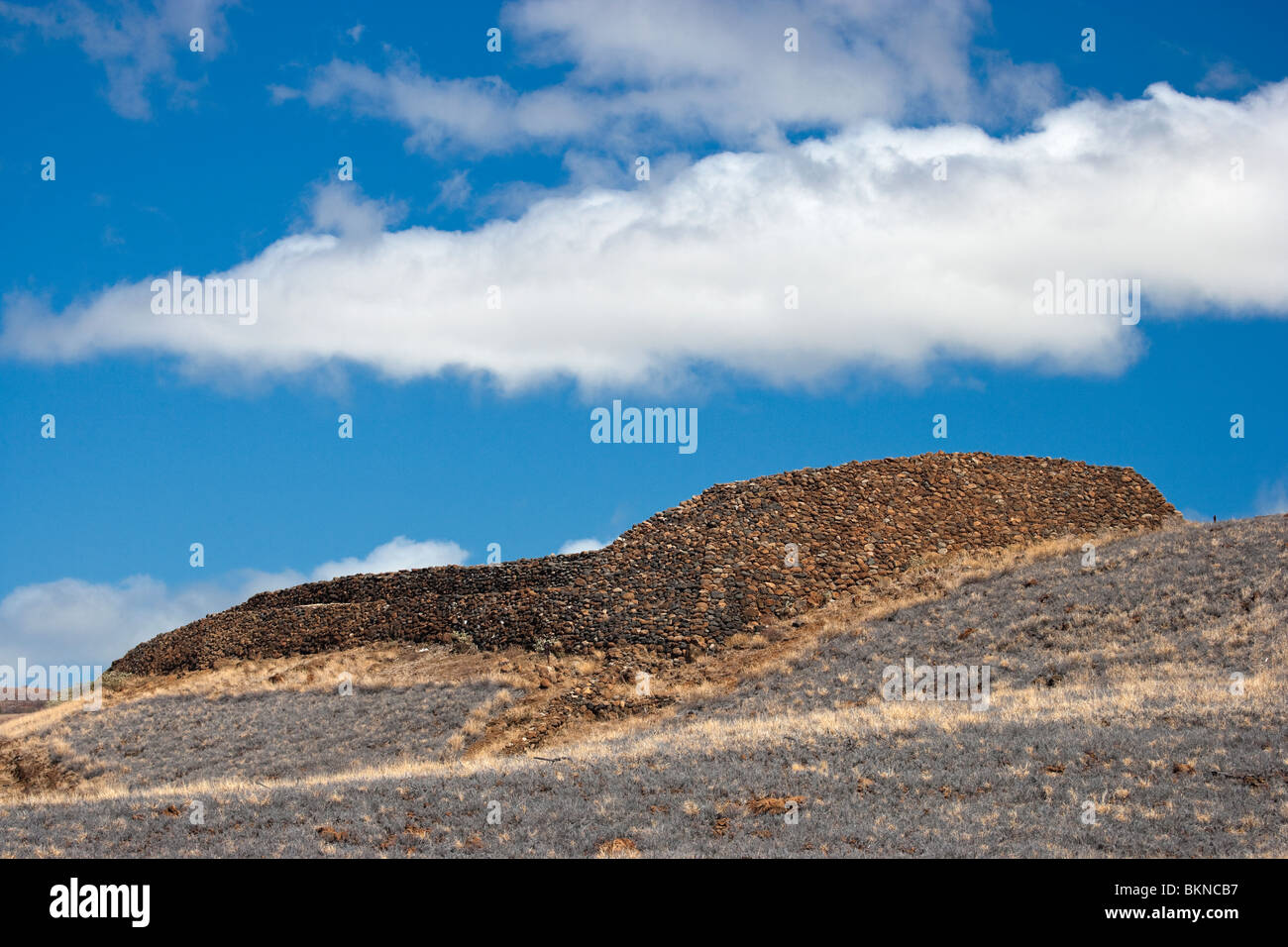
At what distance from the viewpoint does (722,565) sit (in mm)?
31125

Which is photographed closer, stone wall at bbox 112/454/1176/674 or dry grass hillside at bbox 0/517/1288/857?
dry grass hillside at bbox 0/517/1288/857

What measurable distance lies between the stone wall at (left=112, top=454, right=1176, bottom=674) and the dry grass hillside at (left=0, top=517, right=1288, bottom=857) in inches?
45.2

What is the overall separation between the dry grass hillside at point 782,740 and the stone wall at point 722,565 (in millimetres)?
1148

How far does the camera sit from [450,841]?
13008 millimetres

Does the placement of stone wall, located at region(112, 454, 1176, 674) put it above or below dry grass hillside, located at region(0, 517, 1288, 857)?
above

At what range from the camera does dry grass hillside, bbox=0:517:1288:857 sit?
42.3ft

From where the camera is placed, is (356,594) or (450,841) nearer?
(450,841)

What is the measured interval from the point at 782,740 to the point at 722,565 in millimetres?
14032

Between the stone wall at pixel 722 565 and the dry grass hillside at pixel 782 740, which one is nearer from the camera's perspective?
the dry grass hillside at pixel 782 740

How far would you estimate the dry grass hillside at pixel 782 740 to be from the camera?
12.9 metres

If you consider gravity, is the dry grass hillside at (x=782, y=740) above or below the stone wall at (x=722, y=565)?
below
